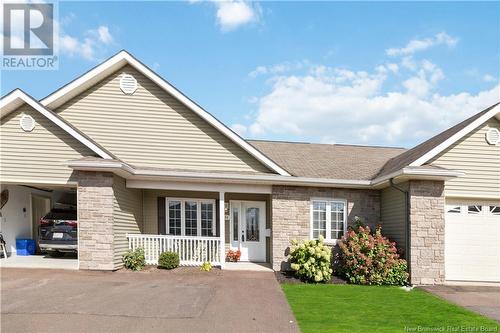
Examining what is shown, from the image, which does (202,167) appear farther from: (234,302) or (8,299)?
(8,299)

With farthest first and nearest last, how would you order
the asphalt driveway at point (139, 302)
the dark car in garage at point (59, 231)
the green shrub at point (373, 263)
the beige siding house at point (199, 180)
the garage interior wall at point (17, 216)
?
A: 1. the garage interior wall at point (17, 216)
2. the dark car in garage at point (59, 231)
3. the beige siding house at point (199, 180)
4. the green shrub at point (373, 263)
5. the asphalt driveway at point (139, 302)

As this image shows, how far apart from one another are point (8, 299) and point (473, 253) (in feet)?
41.1

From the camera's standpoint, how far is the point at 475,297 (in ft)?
32.3

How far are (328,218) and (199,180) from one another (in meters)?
4.50

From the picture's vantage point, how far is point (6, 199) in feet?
46.0

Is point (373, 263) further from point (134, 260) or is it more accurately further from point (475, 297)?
point (134, 260)

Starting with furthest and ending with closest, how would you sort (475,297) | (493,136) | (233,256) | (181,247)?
1. (233,256)
2. (181,247)
3. (493,136)
4. (475,297)

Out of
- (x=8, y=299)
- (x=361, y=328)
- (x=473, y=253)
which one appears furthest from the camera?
(x=473, y=253)

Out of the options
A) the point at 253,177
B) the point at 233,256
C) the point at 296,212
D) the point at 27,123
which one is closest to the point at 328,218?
the point at 296,212

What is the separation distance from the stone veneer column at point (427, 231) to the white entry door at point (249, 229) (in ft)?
17.6

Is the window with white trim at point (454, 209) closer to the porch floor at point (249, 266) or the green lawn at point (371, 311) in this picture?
the green lawn at point (371, 311)

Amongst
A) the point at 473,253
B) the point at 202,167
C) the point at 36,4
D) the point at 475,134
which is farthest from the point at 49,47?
the point at 473,253

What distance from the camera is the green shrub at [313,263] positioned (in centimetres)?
1123

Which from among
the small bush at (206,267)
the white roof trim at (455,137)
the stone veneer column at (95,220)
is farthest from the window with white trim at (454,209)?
the stone veneer column at (95,220)
